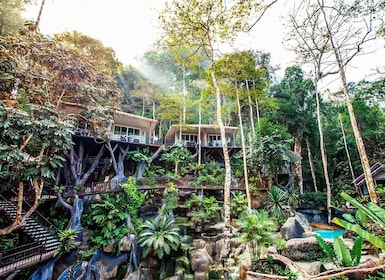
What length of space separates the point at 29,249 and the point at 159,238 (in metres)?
5.16

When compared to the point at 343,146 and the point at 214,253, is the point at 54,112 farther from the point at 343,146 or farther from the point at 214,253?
the point at 343,146

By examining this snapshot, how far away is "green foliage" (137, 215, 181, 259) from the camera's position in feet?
30.6

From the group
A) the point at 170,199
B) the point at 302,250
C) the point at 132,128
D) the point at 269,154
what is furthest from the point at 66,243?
the point at 269,154

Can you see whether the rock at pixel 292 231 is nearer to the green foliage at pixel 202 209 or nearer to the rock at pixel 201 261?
the rock at pixel 201 261

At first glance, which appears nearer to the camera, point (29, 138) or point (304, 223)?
point (29, 138)

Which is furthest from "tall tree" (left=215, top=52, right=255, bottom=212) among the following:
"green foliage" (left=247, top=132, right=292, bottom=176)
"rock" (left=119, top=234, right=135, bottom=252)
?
"rock" (left=119, top=234, right=135, bottom=252)

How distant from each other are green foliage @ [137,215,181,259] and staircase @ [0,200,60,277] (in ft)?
12.7

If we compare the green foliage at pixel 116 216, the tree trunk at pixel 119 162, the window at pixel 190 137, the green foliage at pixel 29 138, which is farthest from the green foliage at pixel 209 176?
the green foliage at pixel 29 138

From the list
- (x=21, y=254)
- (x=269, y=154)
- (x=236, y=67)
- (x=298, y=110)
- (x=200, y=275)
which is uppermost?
(x=236, y=67)

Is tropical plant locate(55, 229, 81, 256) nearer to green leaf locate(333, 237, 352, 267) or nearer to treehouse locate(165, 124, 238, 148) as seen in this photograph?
green leaf locate(333, 237, 352, 267)

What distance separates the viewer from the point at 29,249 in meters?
7.39

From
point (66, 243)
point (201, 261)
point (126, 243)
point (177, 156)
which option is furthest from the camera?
point (177, 156)

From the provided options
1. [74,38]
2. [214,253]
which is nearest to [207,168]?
[214,253]

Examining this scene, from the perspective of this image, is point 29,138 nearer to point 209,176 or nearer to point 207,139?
point 209,176
